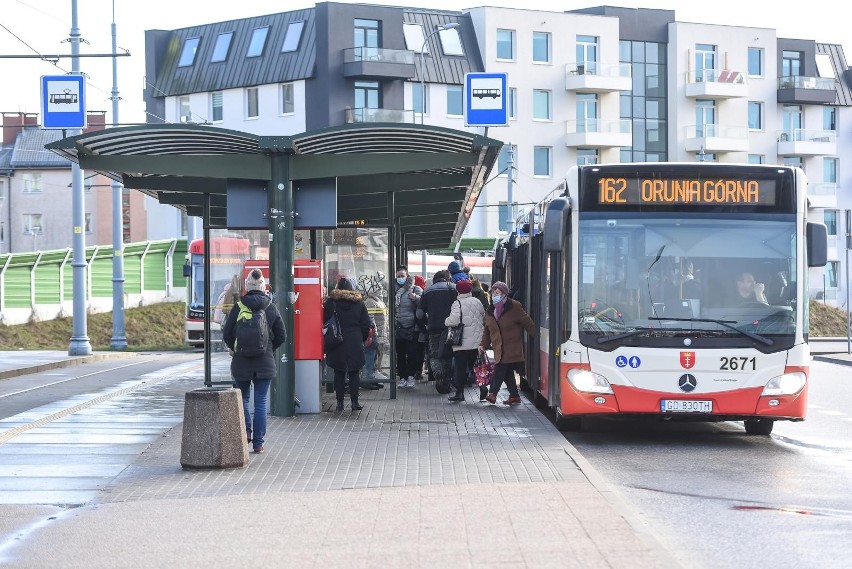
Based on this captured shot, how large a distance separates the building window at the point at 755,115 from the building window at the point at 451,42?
17.7 metres

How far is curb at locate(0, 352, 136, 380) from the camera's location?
26.0 meters

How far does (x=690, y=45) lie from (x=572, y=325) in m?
63.2

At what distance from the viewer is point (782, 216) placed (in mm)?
14273

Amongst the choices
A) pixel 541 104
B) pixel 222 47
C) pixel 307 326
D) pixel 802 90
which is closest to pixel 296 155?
pixel 307 326

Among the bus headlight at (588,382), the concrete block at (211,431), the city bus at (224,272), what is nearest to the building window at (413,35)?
the city bus at (224,272)

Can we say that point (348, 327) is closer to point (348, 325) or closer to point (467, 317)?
point (348, 325)

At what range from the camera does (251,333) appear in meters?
12.6

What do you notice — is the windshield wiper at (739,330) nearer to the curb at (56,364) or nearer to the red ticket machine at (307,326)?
the red ticket machine at (307,326)

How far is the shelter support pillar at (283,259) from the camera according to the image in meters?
15.9

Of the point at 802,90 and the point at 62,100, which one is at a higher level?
the point at 802,90

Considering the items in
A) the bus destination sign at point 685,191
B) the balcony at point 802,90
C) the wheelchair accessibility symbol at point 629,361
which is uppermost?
the balcony at point 802,90

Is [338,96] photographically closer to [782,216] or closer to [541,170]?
[541,170]

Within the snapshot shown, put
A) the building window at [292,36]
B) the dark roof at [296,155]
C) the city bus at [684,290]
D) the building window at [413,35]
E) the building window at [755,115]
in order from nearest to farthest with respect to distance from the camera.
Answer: the city bus at [684,290] < the dark roof at [296,155] < the building window at [292,36] < the building window at [413,35] < the building window at [755,115]

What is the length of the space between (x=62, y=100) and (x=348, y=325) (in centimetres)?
1057
